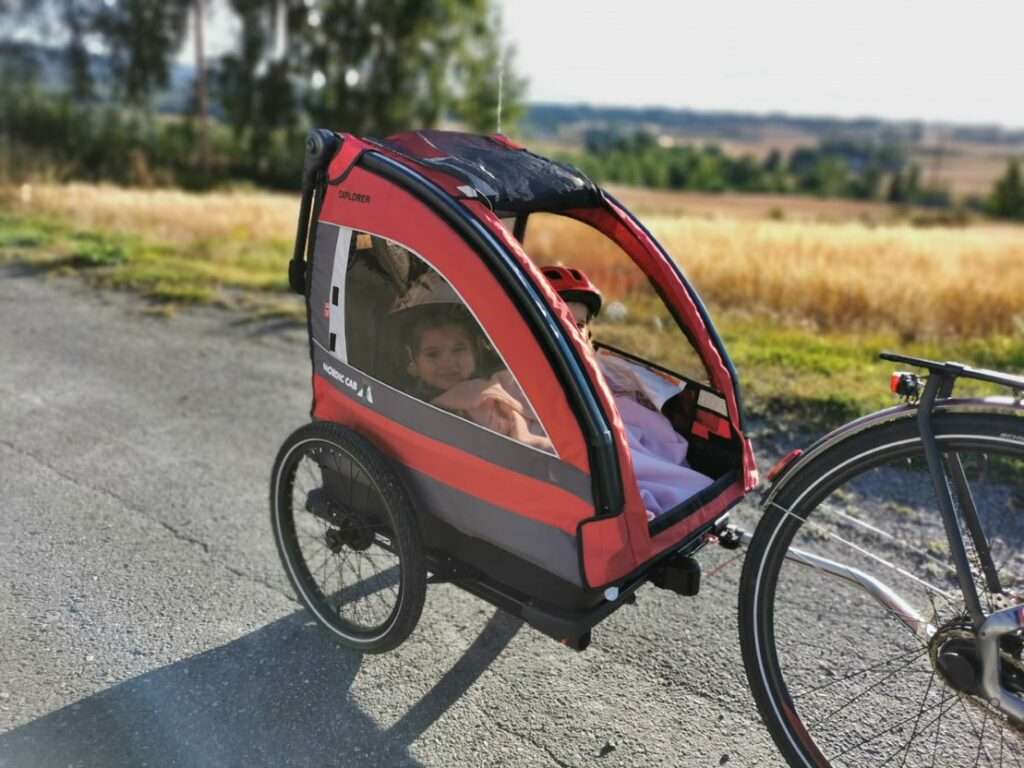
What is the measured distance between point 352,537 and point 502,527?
700mm

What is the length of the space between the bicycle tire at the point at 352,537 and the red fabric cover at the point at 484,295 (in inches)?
23.9

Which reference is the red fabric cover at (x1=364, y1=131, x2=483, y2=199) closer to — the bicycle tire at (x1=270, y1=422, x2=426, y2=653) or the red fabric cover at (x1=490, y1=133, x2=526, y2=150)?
the red fabric cover at (x1=490, y1=133, x2=526, y2=150)

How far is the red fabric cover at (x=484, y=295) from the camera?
233cm

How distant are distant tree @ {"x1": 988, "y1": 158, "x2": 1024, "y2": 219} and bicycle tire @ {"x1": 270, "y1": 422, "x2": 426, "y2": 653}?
93429 millimetres

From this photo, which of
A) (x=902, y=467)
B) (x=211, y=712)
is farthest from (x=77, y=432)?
(x=902, y=467)

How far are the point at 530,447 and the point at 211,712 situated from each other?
4.47ft

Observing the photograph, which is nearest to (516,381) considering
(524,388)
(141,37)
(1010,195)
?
(524,388)

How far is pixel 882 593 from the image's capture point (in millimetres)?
2270

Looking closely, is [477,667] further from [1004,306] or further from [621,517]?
[1004,306]

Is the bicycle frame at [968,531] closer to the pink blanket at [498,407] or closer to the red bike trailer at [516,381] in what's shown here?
the red bike trailer at [516,381]

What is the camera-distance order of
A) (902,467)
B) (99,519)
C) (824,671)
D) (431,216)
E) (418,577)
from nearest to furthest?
(431,216) → (418,577) → (824,671) → (99,519) → (902,467)

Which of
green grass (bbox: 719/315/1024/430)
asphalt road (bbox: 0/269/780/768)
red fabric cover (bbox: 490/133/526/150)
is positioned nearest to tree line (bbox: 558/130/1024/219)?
green grass (bbox: 719/315/1024/430)

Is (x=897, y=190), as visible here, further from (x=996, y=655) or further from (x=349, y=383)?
(x=996, y=655)

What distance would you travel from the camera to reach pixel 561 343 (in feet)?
7.57
